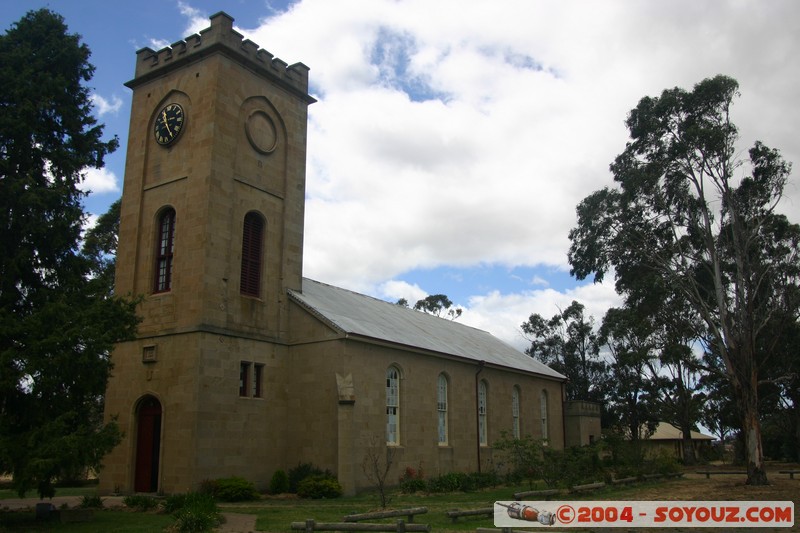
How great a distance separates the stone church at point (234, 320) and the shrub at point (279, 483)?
706 mm

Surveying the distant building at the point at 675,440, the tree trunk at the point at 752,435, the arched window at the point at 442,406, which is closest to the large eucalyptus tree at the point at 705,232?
the tree trunk at the point at 752,435

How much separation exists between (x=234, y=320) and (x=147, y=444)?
5.30m

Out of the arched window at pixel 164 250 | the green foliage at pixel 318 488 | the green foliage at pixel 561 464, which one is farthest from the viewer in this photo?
the arched window at pixel 164 250

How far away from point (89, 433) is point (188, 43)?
1723 centimetres

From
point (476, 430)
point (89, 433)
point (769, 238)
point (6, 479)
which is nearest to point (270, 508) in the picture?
point (89, 433)

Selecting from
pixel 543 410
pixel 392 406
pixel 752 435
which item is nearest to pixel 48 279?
pixel 392 406

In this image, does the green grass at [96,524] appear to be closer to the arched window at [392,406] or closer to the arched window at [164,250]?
the arched window at [164,250]

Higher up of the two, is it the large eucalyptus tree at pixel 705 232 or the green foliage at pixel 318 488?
the large eucalyptus tree at pixel 705 232

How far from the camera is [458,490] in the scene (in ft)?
90.7

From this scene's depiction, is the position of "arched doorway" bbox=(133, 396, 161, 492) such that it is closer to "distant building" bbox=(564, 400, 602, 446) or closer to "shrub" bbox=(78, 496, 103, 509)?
"shrub" bbox=(78, 496, 103, 509)

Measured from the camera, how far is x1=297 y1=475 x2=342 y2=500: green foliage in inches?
932

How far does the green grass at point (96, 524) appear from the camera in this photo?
16.0 metres

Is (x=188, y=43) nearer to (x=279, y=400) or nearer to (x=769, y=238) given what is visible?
(x=279, y=400)

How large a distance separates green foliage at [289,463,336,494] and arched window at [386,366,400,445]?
372 cm
